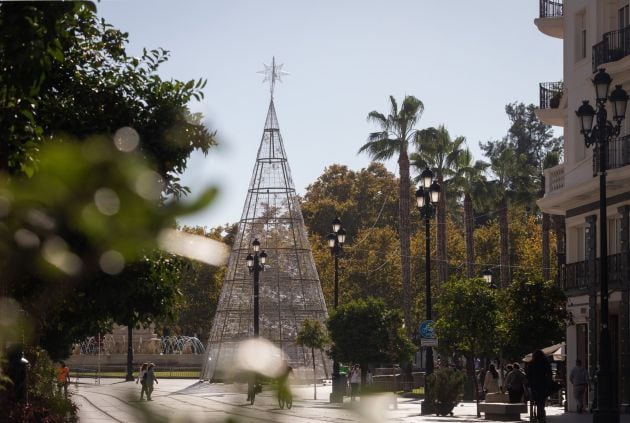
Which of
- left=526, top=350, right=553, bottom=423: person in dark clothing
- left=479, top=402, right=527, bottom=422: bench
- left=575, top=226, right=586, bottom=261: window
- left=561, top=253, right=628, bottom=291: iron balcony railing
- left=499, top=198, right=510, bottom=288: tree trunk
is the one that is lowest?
left=479, top=402, right=527, bottom=422: bench

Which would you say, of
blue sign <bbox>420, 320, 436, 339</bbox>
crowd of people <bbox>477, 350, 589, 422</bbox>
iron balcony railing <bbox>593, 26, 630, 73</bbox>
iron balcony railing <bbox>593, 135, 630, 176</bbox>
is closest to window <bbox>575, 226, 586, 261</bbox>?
iron balcony railing <bbox>593, 135, 630, 176</bbox>

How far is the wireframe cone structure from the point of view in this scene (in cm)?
7081

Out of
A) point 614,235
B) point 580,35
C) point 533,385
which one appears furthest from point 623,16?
Answer: point 533,385

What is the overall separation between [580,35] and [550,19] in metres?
2.97

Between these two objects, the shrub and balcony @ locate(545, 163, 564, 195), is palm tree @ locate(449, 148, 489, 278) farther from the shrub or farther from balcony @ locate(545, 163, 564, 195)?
the shrub

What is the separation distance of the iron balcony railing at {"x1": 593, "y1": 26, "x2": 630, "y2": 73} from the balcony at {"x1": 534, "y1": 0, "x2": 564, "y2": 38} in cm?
574

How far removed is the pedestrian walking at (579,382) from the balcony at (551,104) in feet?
34.4

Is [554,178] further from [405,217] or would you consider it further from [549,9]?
[405,217]

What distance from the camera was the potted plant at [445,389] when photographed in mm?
36250

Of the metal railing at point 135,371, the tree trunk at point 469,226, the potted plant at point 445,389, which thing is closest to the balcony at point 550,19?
the potted plant at point 445,389

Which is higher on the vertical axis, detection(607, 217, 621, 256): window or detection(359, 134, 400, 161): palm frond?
detection(359, 134, 400, 161): palm frond

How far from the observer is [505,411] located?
3372 centimetres

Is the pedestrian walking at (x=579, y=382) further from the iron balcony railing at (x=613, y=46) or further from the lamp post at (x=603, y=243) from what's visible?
the lamp post at (x=603, y=243)

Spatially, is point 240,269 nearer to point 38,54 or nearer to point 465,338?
point 465,338
